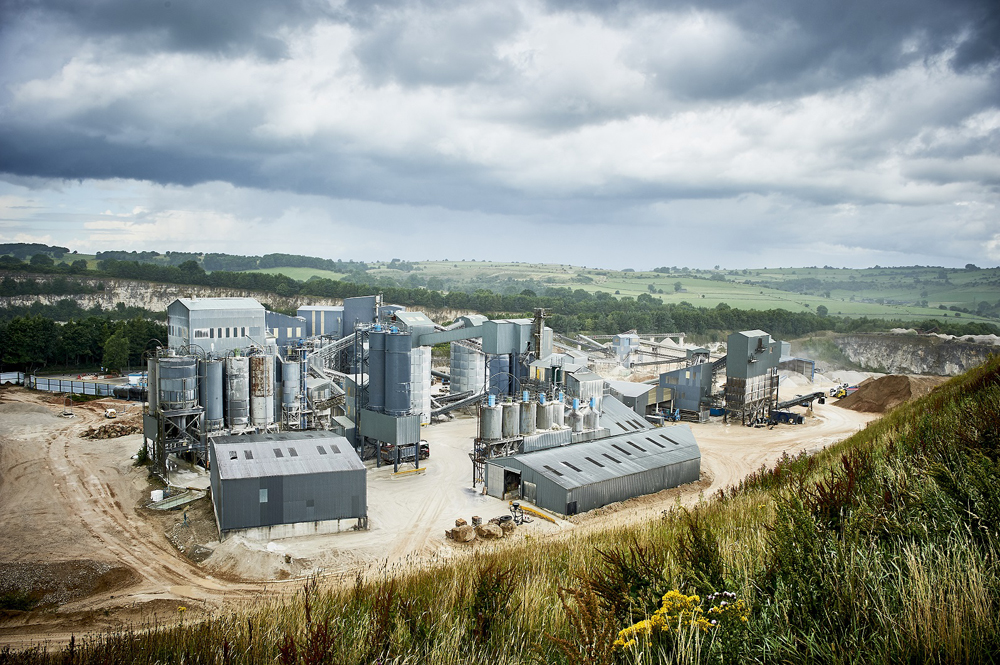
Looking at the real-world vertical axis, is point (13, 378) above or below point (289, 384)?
below

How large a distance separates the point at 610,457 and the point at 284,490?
1781 centimetres

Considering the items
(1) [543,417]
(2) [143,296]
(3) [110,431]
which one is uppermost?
(2) [143,296]

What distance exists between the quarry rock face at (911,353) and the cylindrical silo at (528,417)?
8466cm

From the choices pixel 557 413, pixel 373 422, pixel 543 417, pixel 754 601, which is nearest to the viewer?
pixel 754 601

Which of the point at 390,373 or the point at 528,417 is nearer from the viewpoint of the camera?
the point at 528,417

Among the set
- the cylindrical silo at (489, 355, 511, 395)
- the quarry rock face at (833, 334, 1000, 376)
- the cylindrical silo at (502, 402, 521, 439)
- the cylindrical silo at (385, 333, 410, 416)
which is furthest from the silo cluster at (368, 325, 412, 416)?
the quarry rock face at (833, 334, 1000, 376)

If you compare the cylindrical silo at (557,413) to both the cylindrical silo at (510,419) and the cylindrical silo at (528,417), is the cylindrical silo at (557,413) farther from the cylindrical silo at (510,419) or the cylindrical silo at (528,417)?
the cylindrical silo at (510,419)

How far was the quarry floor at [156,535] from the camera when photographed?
21.9 m

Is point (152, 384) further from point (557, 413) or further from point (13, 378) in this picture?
point (13, 378)

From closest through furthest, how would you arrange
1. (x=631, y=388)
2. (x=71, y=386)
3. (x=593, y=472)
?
(x=593, y=472), (x=631, y=388), (x=71, y=386)

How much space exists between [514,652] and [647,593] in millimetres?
1539

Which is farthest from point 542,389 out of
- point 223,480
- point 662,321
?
point 662,321

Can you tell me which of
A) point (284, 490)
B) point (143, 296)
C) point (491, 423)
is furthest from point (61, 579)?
point (143, 296)

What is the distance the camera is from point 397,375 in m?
39.1
